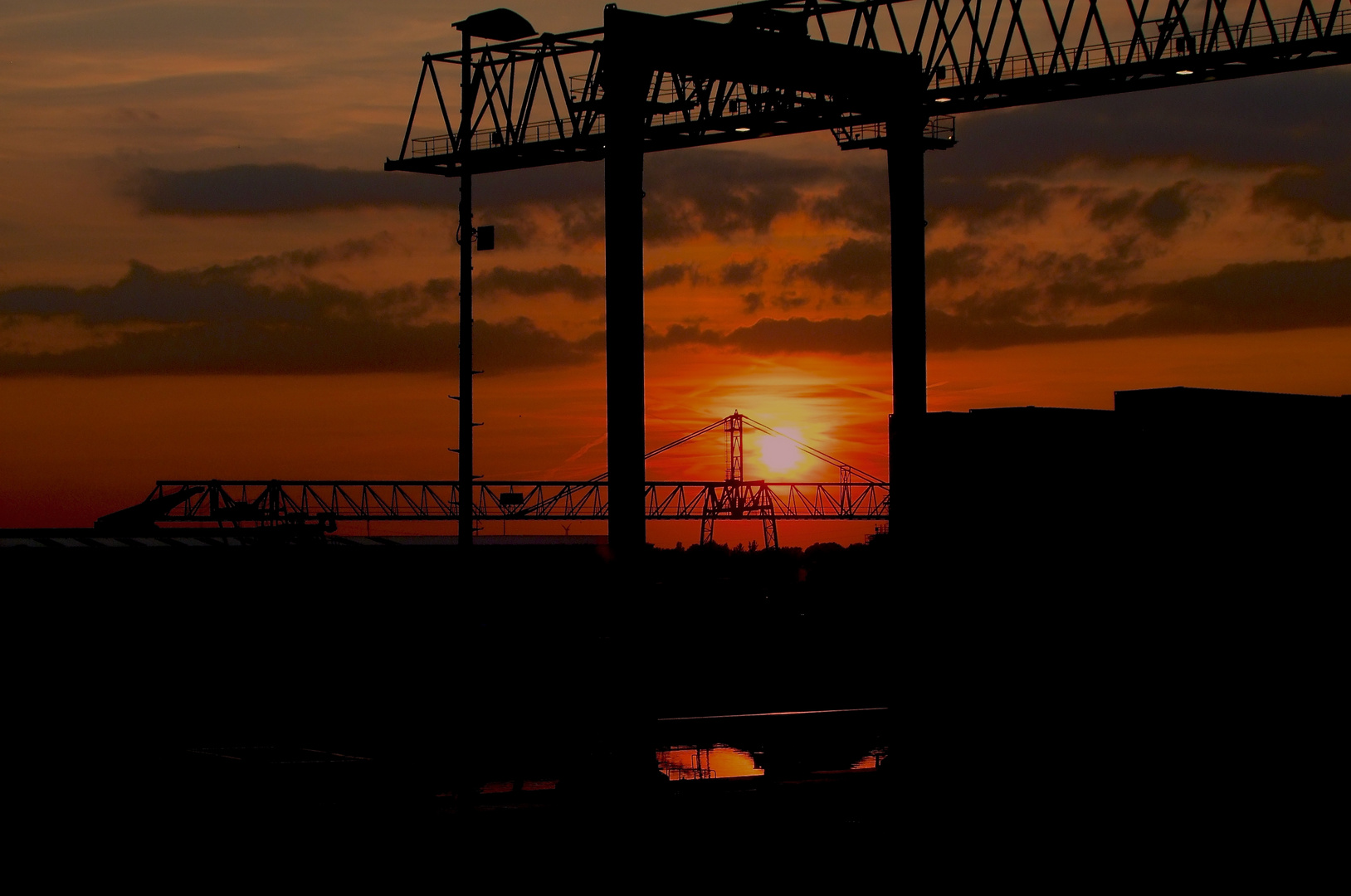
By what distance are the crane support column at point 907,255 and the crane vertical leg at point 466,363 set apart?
1979cm

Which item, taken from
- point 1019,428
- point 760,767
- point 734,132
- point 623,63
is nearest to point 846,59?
point 734,132

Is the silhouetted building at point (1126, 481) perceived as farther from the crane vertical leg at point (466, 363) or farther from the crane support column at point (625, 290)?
the crane support column at point (625, 290)

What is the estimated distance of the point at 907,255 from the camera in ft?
145

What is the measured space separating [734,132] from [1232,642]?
103 ft

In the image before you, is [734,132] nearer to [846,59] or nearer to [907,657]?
[846,59]

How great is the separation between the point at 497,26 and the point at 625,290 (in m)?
13.3

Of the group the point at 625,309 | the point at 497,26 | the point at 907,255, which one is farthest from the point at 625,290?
the point at 497,26

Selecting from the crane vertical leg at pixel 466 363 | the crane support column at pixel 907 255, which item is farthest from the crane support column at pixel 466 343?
the crane support column at pixel 907 255

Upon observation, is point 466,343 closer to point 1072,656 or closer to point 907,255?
point 1072,656

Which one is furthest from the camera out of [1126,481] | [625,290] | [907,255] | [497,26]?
[907,255]

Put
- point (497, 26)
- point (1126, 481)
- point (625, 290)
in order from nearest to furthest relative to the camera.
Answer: point (1126, 481)
point (497, 26)
point (625, 290)

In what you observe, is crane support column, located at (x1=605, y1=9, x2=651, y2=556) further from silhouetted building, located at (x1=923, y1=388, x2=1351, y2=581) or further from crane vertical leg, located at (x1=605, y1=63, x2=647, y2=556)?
silhouetted building, located at (x1=923, y1=388, x2=1351, y2=581)

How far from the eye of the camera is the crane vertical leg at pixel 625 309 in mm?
37906

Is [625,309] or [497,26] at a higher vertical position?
[497,26]
